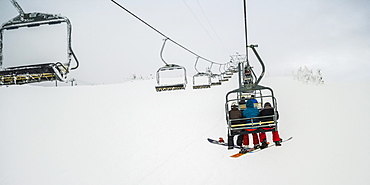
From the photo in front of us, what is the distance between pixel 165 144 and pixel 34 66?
11717 millimetres

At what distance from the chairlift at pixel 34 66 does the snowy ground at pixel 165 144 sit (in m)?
7.34

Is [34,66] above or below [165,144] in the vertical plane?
above

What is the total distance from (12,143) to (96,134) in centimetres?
597

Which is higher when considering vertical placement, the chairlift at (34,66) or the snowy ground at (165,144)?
the chairlift at (34,66)

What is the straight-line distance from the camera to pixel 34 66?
405 centimetres

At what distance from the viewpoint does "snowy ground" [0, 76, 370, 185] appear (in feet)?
37.3

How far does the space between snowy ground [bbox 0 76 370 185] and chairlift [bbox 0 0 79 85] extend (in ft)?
24.1

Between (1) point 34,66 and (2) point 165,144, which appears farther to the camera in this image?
(2) point 165,144

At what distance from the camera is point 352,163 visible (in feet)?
43.1

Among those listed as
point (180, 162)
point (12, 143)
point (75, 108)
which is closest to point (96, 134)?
point (12, 143)

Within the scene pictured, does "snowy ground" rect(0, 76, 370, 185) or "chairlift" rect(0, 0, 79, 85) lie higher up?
"chairlift" rect(0, 0, 79, 85)

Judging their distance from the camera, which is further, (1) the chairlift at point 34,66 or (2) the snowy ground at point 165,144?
(2) the snowy ground at point 165,144

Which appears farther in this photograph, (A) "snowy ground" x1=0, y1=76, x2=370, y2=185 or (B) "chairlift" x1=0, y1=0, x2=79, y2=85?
(A) "snowy ground" x1=0, y1=76, x2=370, y2=185

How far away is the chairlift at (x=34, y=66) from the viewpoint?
3945mm
